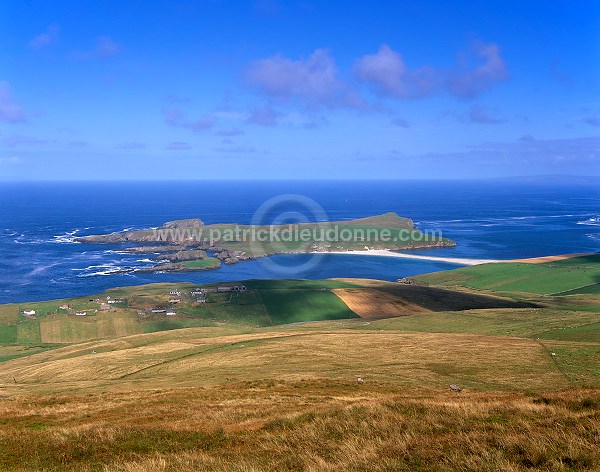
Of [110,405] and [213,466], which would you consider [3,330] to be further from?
[213,466]

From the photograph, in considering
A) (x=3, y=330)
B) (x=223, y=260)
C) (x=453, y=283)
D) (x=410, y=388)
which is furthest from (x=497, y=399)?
(x=223, y=260)

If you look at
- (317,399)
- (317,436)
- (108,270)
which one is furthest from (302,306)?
(108,270)

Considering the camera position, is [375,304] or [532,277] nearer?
[375,304]

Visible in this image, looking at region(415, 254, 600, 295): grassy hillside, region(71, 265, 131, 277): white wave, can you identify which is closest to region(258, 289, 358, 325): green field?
region(415, 254, 600, 295): grassy hillside

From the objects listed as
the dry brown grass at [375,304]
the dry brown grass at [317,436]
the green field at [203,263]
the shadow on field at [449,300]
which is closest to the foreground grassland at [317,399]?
the dry brown grass at [317,436]

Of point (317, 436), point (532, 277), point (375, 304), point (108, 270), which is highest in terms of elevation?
point (317, 436)

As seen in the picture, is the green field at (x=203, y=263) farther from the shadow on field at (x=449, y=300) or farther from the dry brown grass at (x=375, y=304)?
the shadow on field at (x=449, y=300)

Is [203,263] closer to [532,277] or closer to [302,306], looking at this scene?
[302,306]
